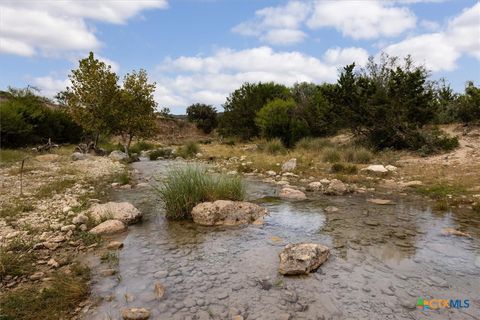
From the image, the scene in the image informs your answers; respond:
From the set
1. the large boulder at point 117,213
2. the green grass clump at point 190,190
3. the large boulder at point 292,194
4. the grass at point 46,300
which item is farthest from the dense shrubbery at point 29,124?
the grass at point 46,300

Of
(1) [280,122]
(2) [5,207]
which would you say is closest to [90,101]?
(1) [280,122]

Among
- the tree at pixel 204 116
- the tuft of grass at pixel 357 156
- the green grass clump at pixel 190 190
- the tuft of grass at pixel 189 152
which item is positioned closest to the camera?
the green grass clump at pixel 190 190

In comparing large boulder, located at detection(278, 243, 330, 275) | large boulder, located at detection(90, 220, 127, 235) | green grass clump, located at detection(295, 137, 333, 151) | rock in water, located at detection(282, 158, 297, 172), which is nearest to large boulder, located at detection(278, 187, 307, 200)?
rock in water, located at detection(282, 158, 297, 172)

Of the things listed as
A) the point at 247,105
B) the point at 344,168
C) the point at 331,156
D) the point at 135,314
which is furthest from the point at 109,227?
the point at 247,105

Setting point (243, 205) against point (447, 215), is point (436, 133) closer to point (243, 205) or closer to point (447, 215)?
point (447, 215)

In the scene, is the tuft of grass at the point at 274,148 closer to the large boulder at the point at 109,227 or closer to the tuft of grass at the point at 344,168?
the tuft of grass at the point at 344,168

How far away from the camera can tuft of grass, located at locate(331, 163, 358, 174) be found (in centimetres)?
1460

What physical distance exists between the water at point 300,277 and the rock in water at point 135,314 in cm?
11

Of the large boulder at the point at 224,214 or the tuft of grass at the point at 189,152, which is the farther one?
the tuft of grass at the point at 189,152

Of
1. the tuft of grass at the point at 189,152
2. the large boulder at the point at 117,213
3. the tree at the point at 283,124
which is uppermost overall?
the tree at the point at 283,124

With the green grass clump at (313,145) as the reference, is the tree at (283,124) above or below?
above

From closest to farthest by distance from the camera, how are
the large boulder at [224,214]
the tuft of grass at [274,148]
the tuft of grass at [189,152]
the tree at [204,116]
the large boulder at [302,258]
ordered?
the large boulder at [302,258] → the large boulder at [224,214] → the tuft of grass at [274,148] → the tuft of grass at [189,152] → the tree at [204,116]

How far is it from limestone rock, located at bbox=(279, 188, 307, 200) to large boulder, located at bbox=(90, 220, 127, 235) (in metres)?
4.93

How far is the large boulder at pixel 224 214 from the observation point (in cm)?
805
